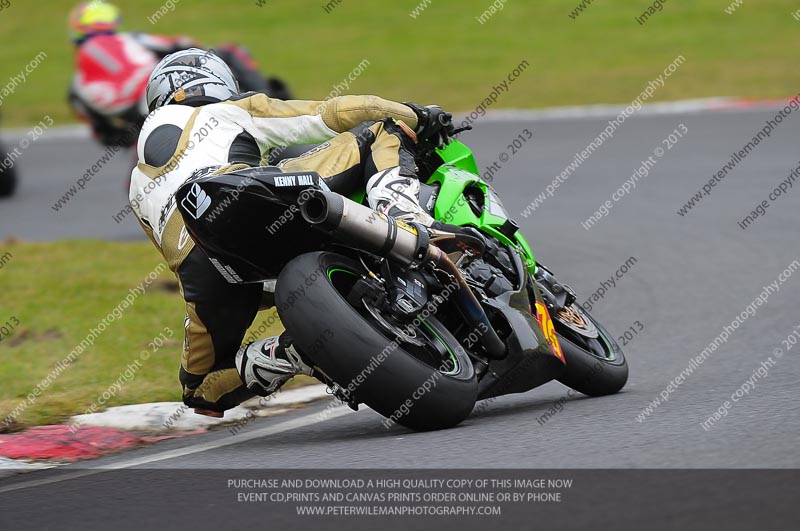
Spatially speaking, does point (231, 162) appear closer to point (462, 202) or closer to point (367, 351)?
point (462, 202)

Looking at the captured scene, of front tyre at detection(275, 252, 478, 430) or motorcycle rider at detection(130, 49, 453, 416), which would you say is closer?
front tyre at detection(275, 252, 478, 430)

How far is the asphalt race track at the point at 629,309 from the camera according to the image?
13.6ft

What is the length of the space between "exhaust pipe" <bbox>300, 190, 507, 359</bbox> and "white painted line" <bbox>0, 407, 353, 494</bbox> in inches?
40.8

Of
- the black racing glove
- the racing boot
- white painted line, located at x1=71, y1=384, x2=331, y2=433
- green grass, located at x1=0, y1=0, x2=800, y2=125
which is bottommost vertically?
green grass, located at x1=0, y1=0, x2=800, y2=125

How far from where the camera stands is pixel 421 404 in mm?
4566

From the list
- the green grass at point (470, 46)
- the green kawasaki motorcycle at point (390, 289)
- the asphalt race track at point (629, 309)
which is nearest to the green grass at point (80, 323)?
the asphalt race track at point (629, 309)

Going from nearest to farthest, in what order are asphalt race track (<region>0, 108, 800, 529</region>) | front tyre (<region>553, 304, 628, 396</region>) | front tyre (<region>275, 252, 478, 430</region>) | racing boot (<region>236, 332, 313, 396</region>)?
asphalt race track (<region>0, 108, 800, 529</region>) < front tyre (<region>275, 252, 478, 430</region>) < racing boot (<region>236, 332, 313, 396</region>) < front tyre (<region>553, 304, 628, 396</region>)

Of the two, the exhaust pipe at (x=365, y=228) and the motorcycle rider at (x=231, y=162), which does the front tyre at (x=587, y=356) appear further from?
the exhaust pipe at (x=365, y=228)

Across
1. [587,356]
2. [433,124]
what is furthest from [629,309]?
[433,124]

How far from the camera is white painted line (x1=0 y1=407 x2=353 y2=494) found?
448 centimetres

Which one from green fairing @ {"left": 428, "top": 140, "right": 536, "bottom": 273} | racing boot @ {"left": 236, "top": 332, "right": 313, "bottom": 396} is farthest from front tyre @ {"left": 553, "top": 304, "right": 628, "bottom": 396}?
racing boot @ {"left": 236, "top": 332, "right": 313, "bottom": 396}

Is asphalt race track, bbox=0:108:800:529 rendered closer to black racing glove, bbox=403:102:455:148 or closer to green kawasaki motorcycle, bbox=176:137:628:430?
green kawasaki motorcycle, bbox=176:137:628:430

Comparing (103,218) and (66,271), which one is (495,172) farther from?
(66,271)

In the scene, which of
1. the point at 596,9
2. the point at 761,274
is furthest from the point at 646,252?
the point at 596,9
